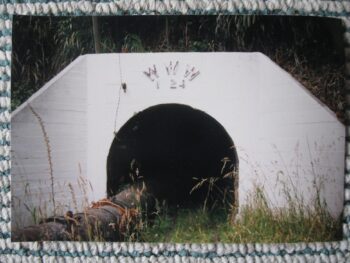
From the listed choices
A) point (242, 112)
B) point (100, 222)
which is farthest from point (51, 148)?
point (242, 112)

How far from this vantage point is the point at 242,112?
0.53 meters

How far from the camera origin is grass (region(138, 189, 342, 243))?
52 cm

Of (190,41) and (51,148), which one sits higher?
(190,41)

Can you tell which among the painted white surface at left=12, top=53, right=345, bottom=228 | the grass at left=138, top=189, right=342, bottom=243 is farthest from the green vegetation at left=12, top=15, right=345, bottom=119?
the grass at left=138, top=189, right=342, bottom=243

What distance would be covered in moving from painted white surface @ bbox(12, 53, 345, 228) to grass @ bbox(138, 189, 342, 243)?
0.01m

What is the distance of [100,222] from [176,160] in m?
0.11

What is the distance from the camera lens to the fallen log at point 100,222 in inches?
20.6

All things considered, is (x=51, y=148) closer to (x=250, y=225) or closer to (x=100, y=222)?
(x=100, y=222)

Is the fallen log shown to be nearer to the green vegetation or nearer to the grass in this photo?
the grass

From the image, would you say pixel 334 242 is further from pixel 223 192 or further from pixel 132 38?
pixel 132 38

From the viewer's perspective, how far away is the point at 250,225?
1.73ft

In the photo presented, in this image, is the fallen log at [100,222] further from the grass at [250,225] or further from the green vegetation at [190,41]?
the green vegetation at [190,41]

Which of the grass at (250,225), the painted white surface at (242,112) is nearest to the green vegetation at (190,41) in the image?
the painted white surface at (242,112)

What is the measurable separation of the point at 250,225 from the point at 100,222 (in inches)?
6.4
